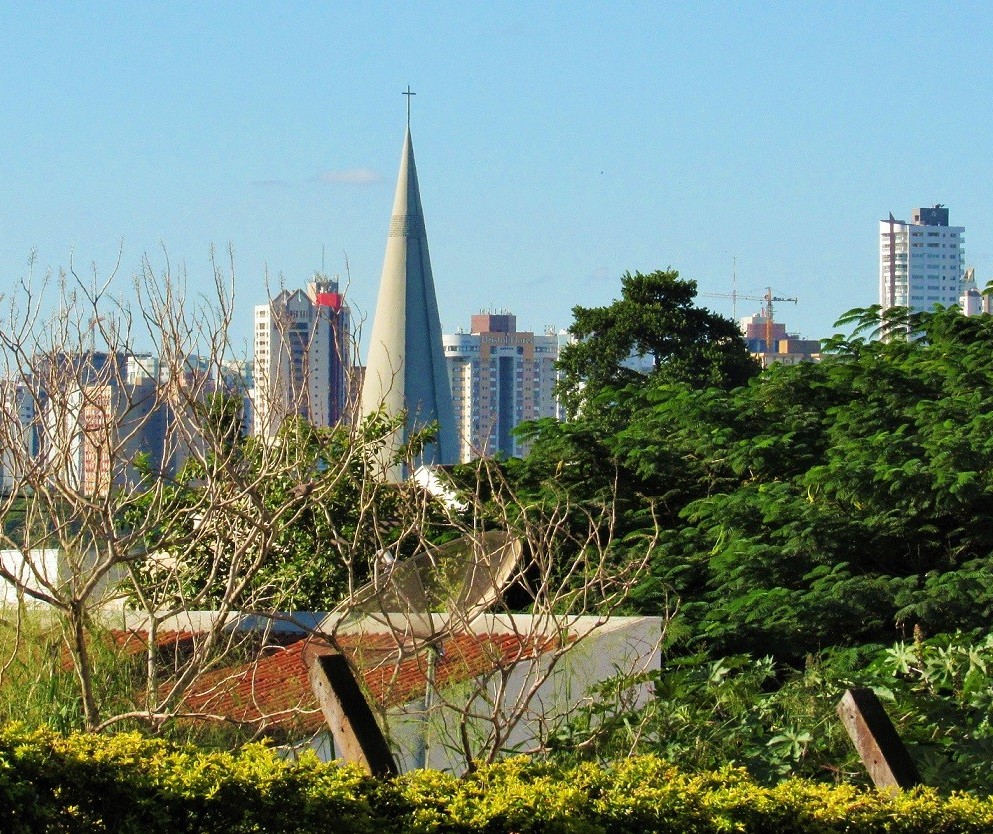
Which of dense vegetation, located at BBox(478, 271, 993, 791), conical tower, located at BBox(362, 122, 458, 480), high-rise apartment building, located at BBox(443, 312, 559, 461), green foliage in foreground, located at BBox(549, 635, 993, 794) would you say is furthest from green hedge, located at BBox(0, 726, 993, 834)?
high-rise apartment building, located at BBox(443, 312, 559, 461)

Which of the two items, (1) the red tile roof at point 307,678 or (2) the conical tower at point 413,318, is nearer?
(1) the red tile roof at point 307,678

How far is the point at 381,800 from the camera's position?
12.4 feet

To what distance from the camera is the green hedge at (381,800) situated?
11.9ft

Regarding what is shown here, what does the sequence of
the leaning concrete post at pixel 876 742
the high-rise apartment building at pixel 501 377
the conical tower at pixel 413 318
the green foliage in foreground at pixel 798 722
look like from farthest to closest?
the high-rise apartment building at pixel 501 377, the conical tower at pixel 413 318, the green foliage in foreground at pixel 798 722, the leaning concrete post at pixel 876 742

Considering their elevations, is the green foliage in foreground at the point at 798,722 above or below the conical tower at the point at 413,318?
below

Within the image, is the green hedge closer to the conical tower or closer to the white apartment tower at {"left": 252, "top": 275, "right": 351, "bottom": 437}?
the white apartment tower at {"left": 252, "top": 275, "right": 351, "bottom": 437}

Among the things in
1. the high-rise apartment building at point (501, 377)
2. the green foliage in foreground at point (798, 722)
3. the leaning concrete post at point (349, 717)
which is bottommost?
the green foliage in foreground at point (798, 722)

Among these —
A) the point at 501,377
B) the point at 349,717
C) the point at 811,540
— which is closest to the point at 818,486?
the point at 811,540

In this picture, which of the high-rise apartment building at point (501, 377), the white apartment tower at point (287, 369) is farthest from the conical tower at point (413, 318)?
the high-rise apartment building at point (501, 377)

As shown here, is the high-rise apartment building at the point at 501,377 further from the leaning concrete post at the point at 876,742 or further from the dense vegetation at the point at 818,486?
the leaning concrete post at the point at 876,742

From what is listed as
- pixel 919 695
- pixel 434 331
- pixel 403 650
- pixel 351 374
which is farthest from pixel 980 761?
A: pixel 434 331

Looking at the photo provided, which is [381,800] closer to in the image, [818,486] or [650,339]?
[818,486]

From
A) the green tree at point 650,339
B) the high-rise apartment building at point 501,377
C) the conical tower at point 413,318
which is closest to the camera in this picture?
the green tree at point 650,339

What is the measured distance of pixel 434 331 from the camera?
1909 inches
